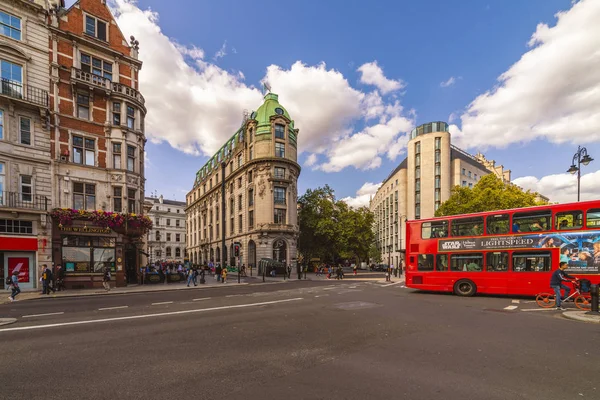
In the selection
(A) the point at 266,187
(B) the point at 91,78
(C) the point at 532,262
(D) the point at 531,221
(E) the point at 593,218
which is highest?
(B) the point at 91,78

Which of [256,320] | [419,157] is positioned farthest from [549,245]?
[419,157]

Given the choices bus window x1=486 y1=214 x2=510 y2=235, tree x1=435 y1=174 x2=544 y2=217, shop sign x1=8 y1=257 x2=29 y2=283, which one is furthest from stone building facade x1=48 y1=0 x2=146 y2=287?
tree x1=435 y1=174 x2=544 y2=217

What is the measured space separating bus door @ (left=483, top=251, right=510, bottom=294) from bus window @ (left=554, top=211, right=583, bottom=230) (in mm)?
2370

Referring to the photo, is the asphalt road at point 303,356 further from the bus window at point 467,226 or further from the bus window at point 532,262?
the bus window at point 467,226

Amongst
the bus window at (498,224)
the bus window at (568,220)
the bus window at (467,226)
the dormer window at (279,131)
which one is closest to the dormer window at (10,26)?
the dormer window at (279,131)

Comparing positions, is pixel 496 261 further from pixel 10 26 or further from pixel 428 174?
pixel 428 174

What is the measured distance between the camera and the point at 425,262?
52.7ft

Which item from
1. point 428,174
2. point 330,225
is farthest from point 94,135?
point 428,174

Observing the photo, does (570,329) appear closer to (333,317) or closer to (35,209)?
(333,317)

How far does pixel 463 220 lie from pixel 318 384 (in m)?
13.3

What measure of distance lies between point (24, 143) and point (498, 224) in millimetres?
29373

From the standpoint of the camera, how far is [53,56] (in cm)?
2123

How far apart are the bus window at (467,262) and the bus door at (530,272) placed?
1350 mm

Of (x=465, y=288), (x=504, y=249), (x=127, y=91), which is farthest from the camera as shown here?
(x=127, y=91)
